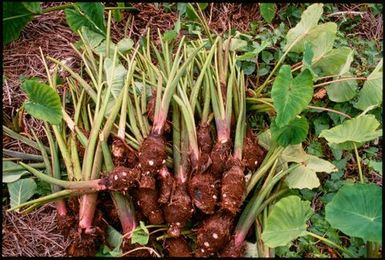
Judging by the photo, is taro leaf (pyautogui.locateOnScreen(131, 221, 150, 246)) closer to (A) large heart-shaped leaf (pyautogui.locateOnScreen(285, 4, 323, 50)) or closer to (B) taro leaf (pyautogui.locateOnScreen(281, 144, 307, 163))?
(B) taro leaf (pyautogui.locateOnScreen(281, 144, 307, 163))

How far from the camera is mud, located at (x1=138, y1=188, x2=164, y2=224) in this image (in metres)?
1.82

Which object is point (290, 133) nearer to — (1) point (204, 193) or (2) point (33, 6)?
(1) point (204, 193)

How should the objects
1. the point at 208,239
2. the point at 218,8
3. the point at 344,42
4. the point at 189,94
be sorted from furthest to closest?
1. the point at 218,8
2. the point at 344,42
3. the point at 189,94
4. the point at 208,239

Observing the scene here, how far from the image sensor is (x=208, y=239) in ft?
5.76

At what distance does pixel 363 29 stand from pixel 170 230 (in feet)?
4.58

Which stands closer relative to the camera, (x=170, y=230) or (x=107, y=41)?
(x=170, y=230)

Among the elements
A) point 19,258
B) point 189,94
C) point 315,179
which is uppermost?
point 189,94

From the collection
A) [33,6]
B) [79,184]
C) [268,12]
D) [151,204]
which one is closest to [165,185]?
[151,204]

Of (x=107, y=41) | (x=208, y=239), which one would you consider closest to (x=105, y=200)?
(x=208, y=239)

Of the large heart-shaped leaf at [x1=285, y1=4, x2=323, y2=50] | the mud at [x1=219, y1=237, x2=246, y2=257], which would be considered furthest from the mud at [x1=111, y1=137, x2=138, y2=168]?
the large heart-shaped leaf at [x1=285, y1=4, x2=323, y2=50]

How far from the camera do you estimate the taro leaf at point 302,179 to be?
5.97 feet

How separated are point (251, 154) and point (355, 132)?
380 mm

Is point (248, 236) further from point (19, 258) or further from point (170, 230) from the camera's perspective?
point (19, 258)

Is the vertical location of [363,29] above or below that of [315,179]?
above
